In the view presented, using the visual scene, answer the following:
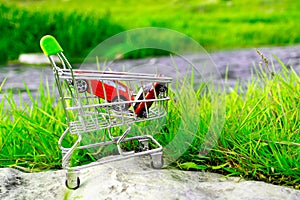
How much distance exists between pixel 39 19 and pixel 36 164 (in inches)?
297

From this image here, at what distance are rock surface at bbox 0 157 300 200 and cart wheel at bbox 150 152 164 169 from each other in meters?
0.03

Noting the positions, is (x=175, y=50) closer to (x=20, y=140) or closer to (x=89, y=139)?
(x=89, y=139)

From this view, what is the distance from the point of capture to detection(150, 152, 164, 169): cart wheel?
249 cm

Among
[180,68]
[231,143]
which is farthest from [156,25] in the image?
[231,143]

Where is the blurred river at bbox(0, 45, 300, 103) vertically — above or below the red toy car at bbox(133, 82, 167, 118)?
below

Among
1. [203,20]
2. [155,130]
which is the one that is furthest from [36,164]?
[203,20]

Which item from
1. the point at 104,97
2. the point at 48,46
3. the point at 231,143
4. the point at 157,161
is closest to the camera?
the point at 48,46

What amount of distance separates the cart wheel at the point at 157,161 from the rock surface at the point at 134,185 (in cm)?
3

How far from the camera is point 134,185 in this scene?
2.27 meters

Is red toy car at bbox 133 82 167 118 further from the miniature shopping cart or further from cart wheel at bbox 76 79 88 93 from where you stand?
cart wheel at bbox 76 79 88 93

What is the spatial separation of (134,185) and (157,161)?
28cm

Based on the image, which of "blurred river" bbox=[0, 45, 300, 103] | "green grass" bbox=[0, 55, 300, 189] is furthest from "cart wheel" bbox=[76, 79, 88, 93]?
"blurred river" bbox=[0, 45, 300, 103]

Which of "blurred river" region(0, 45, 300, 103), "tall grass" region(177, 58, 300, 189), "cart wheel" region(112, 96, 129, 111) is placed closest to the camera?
"cart wheel" region(112, 96, 129, 111)

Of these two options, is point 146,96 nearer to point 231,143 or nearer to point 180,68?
point 231,143
